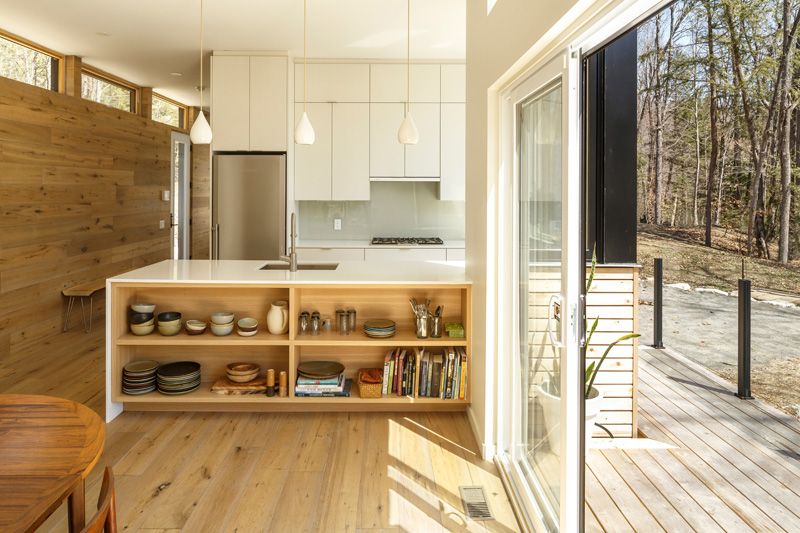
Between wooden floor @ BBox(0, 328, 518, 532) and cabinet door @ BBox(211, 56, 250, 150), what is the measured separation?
2.75 metres

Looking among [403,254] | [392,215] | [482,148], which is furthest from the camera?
[392,215]

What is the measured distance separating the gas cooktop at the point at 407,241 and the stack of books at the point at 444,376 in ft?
8.03

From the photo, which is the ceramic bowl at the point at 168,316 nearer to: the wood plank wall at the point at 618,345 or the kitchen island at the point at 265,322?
the kitchen island at the point at 265,322

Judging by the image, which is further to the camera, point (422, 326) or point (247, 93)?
point (247, 93)

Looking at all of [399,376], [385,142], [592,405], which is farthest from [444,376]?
[385,142]

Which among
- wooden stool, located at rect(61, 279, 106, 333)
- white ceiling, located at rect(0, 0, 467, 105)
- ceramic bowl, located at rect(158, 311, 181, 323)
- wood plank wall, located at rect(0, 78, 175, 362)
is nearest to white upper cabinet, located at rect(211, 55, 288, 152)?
white ceiling, located at rect(0, 0, 467, 105)

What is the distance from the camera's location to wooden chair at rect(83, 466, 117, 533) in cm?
115

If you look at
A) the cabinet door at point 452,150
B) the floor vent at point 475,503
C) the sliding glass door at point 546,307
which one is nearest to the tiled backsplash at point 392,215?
the cabinet door at point 452,150

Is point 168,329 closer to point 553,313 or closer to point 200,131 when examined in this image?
point 200,131

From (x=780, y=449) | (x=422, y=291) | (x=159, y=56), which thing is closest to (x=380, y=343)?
(x=422, y=291)

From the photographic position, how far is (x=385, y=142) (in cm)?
634

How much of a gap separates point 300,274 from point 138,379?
119cm

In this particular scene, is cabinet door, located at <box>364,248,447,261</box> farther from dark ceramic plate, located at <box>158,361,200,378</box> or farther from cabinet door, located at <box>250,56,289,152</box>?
dark ceramic plate, located at <box>158,361,200,378</box>

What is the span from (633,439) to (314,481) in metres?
1.77
